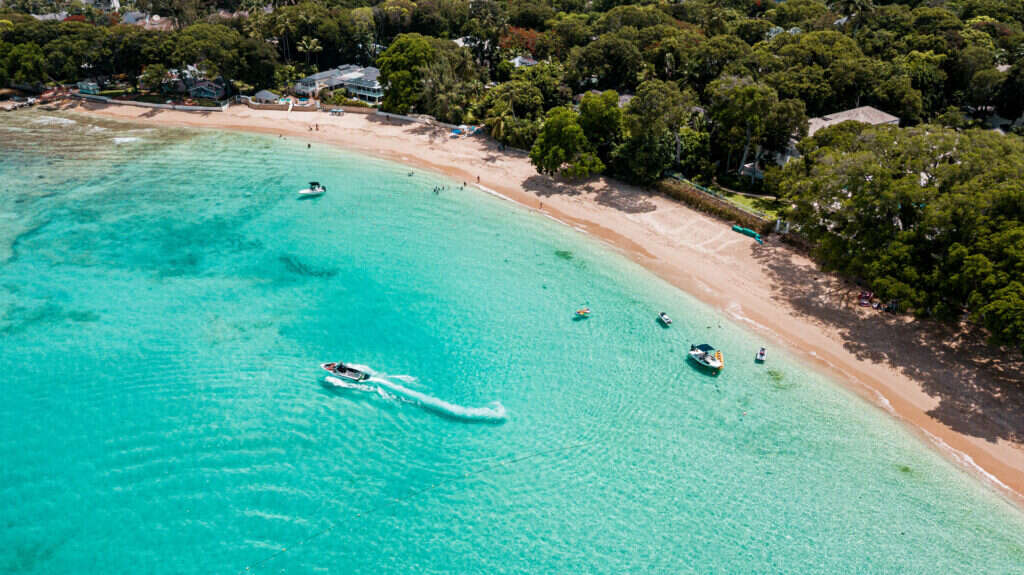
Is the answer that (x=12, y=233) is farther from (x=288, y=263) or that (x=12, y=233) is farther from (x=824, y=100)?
(x=824, y=100)

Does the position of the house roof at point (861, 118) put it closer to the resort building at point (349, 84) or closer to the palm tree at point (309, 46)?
the resort building at point (349, 84)

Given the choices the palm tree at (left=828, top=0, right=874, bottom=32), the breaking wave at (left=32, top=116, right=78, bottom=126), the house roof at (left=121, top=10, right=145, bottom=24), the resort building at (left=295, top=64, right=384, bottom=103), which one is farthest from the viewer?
the house roof at (left=121, top=10, right=145, bottom=24)

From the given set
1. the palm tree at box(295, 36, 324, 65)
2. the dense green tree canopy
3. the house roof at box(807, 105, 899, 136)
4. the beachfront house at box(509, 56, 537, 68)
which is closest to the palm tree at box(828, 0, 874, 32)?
the house roof at box(807, 105, 899, 136)

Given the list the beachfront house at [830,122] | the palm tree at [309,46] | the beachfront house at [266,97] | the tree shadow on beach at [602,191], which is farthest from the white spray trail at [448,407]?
the palm tree at [309,46]

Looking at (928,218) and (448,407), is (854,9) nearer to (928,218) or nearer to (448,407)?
(928,218)

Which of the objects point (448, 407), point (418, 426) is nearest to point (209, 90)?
point (448, 407)

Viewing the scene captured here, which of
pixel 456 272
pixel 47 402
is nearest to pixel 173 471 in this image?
pixel 47 402

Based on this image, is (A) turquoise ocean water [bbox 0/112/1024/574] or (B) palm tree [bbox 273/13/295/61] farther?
(B) palm tree [bbox 273/13/295/61]

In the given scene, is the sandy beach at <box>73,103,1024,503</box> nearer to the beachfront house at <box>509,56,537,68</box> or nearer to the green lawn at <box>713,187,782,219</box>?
the green lawn at <box>713,187,782,219</box>
